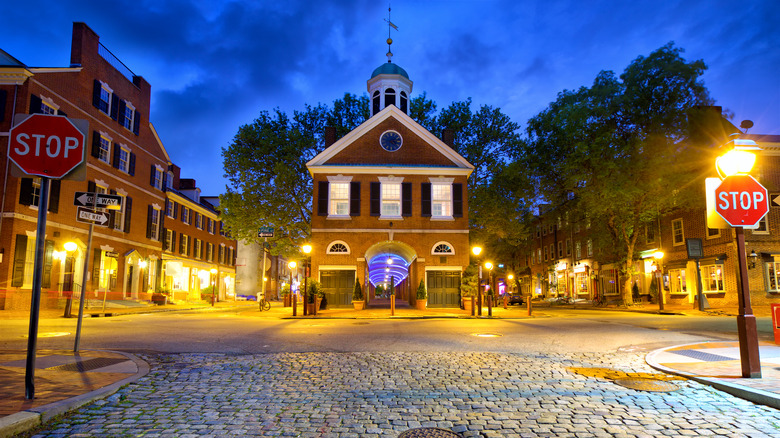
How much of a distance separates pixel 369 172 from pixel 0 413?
976 inches

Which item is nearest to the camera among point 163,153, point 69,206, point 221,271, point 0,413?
point 0,413

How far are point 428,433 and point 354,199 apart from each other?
2440 cm

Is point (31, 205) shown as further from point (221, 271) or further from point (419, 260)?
point (221, 271)

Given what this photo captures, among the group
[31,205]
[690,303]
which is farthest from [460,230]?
[31,205]

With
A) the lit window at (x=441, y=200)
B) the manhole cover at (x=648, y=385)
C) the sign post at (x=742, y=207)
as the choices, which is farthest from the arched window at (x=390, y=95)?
the manhole cover at (x=648, y=385)

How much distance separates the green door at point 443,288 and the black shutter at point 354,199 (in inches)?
220

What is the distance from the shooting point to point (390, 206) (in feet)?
95.0

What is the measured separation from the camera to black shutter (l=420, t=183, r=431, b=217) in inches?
1133

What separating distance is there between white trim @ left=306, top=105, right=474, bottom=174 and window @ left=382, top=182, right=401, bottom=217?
131 inches

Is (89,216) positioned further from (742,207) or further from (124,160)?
(124,160)

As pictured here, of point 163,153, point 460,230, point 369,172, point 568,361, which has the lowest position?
point 568,361

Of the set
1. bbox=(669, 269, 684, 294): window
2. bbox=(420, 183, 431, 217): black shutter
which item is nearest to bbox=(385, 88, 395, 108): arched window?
bbox=(420, 183, 431, 217): black shutter

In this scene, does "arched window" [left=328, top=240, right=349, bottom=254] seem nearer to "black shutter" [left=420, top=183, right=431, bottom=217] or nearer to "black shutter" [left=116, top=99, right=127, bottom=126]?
"black shutter" [left=420, top=183, right=431, bottom=217]

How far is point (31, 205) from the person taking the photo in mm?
23391
